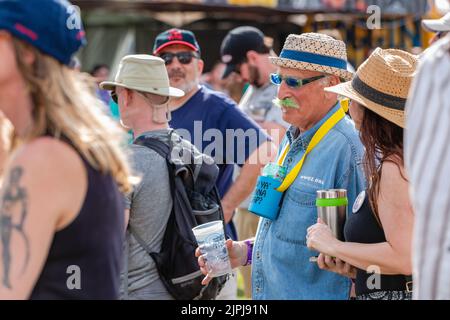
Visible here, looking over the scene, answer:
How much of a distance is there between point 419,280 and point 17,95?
111cm

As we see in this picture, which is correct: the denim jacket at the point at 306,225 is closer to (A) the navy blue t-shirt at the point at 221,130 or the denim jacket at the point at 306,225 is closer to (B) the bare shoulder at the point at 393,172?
(B) the bare shoulder at the point at 393,172

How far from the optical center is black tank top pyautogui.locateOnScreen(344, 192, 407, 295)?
368 centimetres

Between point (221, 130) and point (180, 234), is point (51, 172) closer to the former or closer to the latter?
point (180, 234)

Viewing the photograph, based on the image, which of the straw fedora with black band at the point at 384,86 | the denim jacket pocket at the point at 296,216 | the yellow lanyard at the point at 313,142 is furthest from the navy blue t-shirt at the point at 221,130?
the straw fedora with black band at the point at 384,86

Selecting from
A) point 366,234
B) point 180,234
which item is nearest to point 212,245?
point 180,234

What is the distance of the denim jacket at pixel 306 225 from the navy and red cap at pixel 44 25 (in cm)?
182

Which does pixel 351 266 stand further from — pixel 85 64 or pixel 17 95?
pixel 85 64

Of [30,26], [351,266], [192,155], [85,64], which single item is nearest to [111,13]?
[85,64]

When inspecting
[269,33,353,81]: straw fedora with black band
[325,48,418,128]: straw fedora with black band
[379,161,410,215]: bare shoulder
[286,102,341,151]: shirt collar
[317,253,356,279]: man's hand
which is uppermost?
[269,33,353,81]: straw fedora with black band

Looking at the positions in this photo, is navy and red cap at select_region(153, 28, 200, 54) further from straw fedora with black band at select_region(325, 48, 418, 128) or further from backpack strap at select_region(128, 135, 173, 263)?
straw fedora with black band at select_region(325, 48, 418, 128)

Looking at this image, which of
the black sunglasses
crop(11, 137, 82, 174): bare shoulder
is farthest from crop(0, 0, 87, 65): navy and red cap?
the black sunglasses

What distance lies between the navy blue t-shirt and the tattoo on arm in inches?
146

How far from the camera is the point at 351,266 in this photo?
379 cm

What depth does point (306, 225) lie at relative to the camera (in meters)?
4.11
